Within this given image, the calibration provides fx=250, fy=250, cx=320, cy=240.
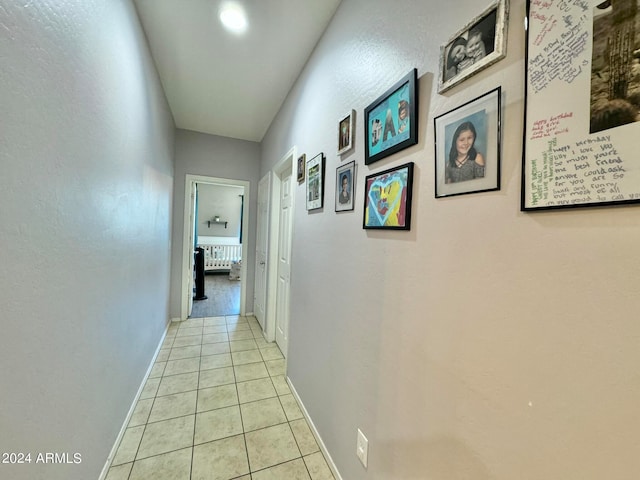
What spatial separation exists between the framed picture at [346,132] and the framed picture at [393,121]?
124 millimetres

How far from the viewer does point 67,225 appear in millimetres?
914

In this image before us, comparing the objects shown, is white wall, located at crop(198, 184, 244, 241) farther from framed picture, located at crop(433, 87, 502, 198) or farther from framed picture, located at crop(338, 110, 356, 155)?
framed picture, located at crop(433, 87, 502, 198)

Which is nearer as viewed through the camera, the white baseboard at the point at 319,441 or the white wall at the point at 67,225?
the white wall at the point at 67,225

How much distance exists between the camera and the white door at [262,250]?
10.3ft

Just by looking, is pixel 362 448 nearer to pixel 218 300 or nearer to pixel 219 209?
pixel 218 300

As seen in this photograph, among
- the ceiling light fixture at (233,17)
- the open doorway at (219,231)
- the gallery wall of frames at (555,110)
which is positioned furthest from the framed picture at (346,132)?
the open doorway at (219,231)

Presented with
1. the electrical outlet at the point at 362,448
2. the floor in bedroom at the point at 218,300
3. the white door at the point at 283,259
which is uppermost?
the white door at the point at 283,259

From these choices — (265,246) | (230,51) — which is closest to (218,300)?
(265,246)

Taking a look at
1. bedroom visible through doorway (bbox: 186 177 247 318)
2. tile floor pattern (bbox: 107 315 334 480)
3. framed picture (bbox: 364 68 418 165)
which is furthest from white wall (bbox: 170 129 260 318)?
framed picture (bbox: 364 68 418 165)

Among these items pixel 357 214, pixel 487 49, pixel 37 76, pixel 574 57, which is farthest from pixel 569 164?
pixel 37 76

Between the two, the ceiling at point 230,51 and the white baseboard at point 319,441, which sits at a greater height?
the ceiling at point 230,51

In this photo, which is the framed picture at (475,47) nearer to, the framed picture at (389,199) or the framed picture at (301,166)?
the framed picture at (389,199)

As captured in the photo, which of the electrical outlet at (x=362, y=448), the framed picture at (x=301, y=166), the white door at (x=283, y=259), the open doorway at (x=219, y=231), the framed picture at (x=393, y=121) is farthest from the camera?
the open doorway at (x=219, y=231)

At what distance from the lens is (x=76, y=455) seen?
102 centimetres
